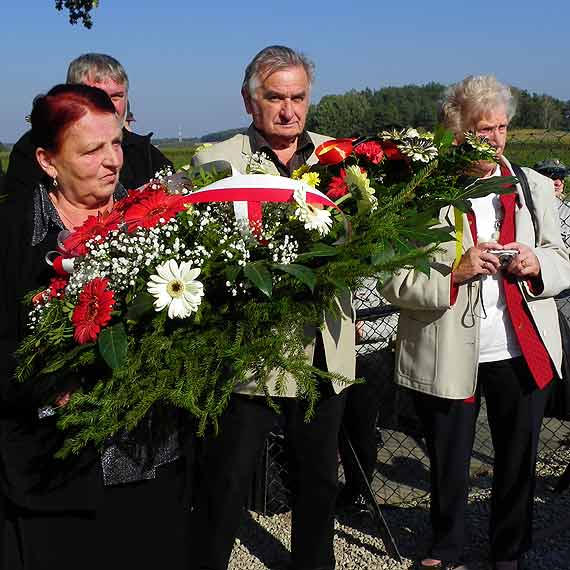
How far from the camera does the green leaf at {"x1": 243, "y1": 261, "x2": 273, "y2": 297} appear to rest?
1951mm

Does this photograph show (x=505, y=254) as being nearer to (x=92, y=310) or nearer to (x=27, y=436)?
(x=92, y=310)

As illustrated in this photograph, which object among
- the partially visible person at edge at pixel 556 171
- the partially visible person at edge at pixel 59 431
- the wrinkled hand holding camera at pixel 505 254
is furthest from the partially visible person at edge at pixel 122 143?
the partially visible person at edge at pixel 556 171

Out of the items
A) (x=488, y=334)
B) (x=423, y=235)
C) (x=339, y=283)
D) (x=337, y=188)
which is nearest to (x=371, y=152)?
(x=337, y=188)

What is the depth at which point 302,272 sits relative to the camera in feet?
6.59

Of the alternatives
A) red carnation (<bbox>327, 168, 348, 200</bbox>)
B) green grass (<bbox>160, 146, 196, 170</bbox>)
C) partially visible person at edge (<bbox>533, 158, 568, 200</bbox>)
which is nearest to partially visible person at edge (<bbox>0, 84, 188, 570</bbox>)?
red carnation (<bbox>327, 168, 348, 200</bbox>)

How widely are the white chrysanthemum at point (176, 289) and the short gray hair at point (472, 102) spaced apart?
166 centimetres

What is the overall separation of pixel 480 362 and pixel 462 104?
107 cm

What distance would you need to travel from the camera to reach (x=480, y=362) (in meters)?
3.24

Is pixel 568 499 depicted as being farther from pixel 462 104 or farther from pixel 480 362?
pixel 462 104

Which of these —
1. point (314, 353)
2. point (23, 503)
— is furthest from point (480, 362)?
point (23, 503)

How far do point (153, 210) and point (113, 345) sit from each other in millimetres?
432

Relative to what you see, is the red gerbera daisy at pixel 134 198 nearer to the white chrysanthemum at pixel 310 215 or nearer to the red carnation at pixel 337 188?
the white chrysanthemum at pixel 310 215

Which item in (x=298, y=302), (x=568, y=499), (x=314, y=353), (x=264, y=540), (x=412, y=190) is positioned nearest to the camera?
(x=298, y=302)

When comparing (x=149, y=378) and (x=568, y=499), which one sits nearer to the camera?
(x=149, y=378)
